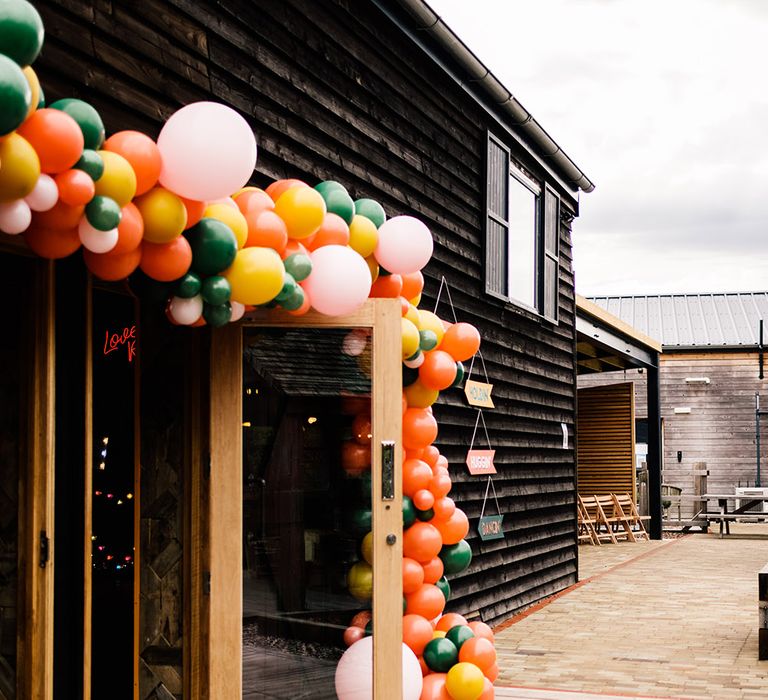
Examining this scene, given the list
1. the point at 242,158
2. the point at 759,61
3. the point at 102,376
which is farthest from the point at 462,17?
the point at 242,158

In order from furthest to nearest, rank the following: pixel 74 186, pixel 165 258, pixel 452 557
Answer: pixel 452 557 < pixel 165 258 < pixel 74 186

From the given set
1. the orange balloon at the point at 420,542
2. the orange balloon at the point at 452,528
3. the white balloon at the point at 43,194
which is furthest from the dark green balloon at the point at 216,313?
the orange balloon at the point at 452,528

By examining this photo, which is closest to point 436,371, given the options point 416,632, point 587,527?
point 416,632

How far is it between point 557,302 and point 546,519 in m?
2.23

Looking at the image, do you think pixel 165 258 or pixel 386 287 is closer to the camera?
pixel 165 258

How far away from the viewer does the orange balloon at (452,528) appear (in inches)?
212

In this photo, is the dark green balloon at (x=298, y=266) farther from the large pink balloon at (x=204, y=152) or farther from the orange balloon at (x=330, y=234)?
the large pink balloon at (x=204, y=152)

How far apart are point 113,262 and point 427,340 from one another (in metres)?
2.16

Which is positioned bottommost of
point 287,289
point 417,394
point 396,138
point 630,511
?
point 630,511

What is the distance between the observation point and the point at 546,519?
35.4 feet

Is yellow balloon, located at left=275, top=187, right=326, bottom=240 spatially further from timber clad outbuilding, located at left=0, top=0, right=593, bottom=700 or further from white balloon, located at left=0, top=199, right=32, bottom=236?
white balloon, located at left=0, top=199, right=32, bottom=236

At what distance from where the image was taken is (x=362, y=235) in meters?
4.77

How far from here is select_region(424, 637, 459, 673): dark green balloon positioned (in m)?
5.19

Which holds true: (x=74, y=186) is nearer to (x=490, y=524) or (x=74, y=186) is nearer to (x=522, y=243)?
(x=490, y=524)
